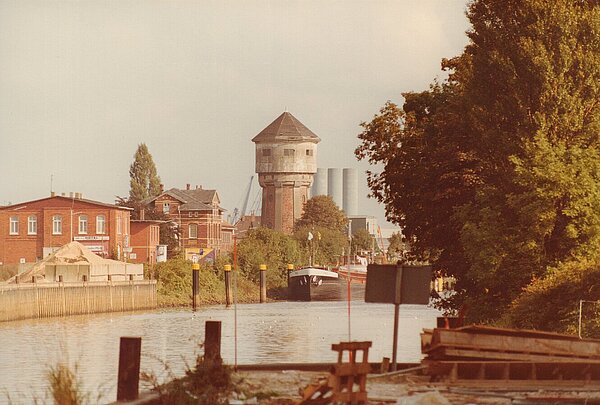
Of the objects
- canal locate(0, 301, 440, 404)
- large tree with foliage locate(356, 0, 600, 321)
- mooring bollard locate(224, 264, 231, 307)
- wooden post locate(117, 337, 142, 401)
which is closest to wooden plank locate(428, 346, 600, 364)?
wooden post locate(117, 337, 142, 401)

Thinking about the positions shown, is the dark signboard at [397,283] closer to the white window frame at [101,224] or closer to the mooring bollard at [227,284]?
the mooring bollard at [227,284]

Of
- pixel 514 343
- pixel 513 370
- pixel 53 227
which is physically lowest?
pixel 513 370

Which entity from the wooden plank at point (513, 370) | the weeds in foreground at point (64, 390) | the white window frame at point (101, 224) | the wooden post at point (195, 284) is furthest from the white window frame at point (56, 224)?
the weeds in foreground at point (64, 390)

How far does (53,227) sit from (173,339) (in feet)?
270

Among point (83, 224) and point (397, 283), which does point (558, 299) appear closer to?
point (397, 283)

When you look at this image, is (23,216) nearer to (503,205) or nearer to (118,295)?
(118,295)

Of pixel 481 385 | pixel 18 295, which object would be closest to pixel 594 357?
pixel 481 385

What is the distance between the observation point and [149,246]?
166 meters

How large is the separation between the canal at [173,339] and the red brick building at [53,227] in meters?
35.6

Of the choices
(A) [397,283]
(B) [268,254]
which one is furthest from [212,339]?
(B) [268,254]

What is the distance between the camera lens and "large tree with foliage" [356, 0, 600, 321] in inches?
2024

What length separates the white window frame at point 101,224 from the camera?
157250 millimetres

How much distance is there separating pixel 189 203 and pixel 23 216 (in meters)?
39.7

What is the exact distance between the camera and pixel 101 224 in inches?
6196
